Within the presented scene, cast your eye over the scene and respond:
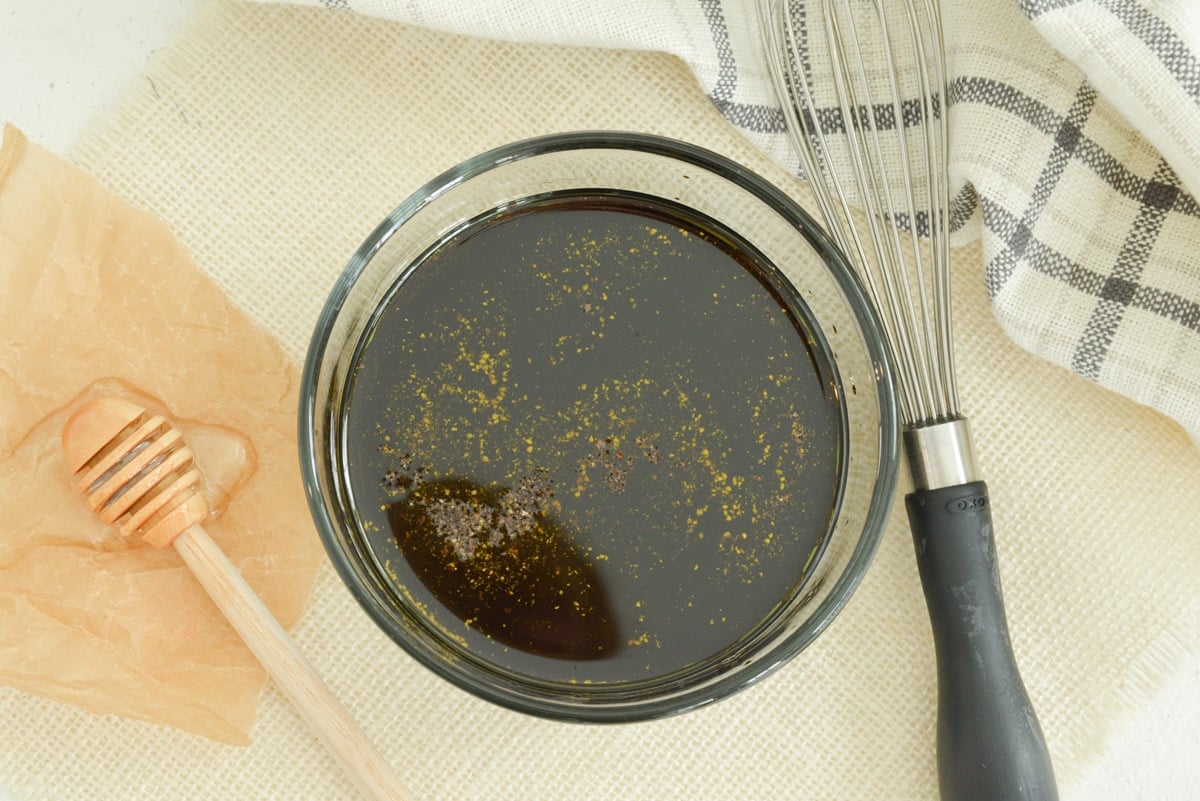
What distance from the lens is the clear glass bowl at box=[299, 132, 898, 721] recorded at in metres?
0.62

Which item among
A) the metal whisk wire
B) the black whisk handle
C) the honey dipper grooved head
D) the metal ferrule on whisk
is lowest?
the black whisk handle

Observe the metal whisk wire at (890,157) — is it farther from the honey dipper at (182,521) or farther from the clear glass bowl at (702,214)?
the honey dipper at (182,521)

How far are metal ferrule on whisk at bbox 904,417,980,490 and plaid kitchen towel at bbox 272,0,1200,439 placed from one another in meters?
0.11

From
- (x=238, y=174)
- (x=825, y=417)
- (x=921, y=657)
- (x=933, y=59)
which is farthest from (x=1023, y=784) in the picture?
(x=238, y=174)

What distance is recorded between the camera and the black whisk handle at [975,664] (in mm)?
645

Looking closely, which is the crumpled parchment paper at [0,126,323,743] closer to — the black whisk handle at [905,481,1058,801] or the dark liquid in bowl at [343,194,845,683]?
the dark liquid in bowl at [343,194,845,683]

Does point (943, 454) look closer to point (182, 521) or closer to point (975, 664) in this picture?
point (975, 664)

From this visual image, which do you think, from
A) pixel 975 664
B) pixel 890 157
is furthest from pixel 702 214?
pixel 975 664

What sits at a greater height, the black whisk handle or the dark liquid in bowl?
the dark liquid in bowl

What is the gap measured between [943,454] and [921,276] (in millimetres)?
123

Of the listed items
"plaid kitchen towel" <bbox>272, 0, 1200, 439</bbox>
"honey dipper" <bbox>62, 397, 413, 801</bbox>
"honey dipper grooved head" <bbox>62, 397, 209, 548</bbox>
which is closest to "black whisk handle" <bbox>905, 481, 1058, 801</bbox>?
"plaid kitchen towel" <bbox>272, 0, 1200, 439</bbox>

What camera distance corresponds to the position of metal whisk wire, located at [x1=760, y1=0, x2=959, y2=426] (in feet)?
2.27

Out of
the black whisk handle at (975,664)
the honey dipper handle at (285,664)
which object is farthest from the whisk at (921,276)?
the honey dipper handle at (285,664)

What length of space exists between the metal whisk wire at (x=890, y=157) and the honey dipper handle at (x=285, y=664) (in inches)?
17.3
